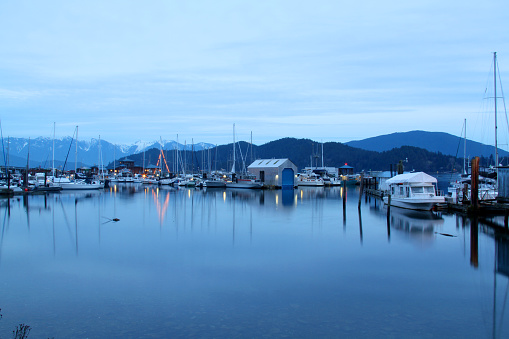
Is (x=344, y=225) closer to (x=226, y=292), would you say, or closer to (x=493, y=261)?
(x=493, y=261)

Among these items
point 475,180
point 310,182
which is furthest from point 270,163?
point 475,180

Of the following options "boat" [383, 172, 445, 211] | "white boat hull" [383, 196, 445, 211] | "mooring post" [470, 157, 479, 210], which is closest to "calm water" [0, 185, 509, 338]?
"mooring post" [470, 157, 479, 210]

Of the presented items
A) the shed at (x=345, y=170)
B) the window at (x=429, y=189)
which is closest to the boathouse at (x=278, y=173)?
the window at (x=429, y=189)

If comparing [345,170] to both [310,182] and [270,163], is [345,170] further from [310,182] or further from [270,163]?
[270,163]

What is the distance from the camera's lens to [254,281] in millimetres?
13258

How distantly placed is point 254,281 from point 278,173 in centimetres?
5520

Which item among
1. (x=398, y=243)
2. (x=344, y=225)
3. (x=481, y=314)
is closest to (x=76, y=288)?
(x=481, y=314)

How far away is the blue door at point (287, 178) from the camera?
69188 millimetres

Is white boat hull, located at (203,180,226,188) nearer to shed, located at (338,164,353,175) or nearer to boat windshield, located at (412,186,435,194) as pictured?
boat windshield, located at (412,186,435,194)

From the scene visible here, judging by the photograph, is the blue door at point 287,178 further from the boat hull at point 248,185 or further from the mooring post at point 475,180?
the mooring post at point 475,180

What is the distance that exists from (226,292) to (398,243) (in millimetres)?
10940

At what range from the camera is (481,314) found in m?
10.5

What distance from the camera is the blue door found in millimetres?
69188

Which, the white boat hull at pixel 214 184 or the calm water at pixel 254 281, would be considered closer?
the calm water at pixel 254 281
